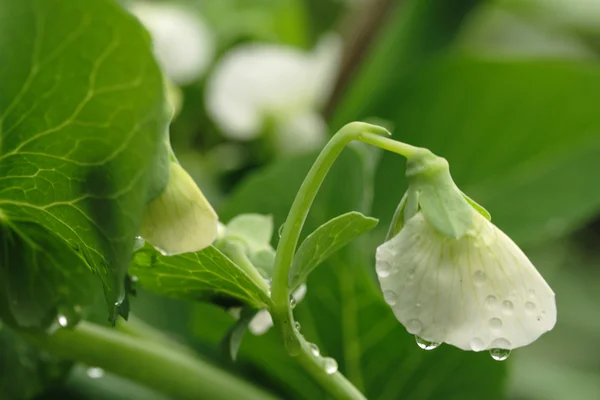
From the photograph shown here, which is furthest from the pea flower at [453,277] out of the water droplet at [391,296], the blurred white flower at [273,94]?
the blurred white flower at [273,94]

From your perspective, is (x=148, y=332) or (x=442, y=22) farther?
(x=442, y=22)

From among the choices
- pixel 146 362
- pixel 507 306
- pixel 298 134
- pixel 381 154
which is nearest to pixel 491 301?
pixel 507 306

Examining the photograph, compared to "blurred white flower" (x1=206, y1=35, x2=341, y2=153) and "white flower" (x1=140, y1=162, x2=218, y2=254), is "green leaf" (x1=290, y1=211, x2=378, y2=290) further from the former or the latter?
"blurred white flower" (x1=206, y1=35, x2=341, y2=153)

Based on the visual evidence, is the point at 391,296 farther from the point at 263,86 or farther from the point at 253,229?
the point at 263,86

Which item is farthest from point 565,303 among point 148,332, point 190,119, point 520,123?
point 148,332

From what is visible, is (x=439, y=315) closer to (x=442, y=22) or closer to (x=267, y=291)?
(x=267, y=291)

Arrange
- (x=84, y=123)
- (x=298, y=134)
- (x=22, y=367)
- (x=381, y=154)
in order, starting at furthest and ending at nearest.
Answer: (x=298, y=134) → (x=381, y=154) → (x=22, y=367) → (x=84, y=123)
